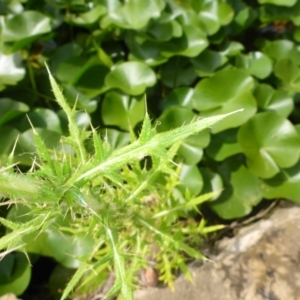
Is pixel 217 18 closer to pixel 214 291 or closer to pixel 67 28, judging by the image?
pixel 67 28

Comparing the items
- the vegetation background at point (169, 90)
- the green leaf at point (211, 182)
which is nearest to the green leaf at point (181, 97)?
the vegetation background at point (169, 90)

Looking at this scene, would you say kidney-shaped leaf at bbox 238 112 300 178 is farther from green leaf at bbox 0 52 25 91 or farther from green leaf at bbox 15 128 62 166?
green leaf at bbox 0 52 25 91

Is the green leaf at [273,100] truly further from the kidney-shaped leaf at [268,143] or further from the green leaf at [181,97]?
the green leaf at [181,97]

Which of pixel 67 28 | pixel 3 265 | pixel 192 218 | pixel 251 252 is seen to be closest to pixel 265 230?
pixel 251 252

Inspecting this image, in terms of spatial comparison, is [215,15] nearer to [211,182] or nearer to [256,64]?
[256,64]

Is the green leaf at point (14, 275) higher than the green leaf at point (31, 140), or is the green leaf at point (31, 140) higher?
the green leaf at point (31, 140)

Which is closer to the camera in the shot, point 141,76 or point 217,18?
point 141,76
